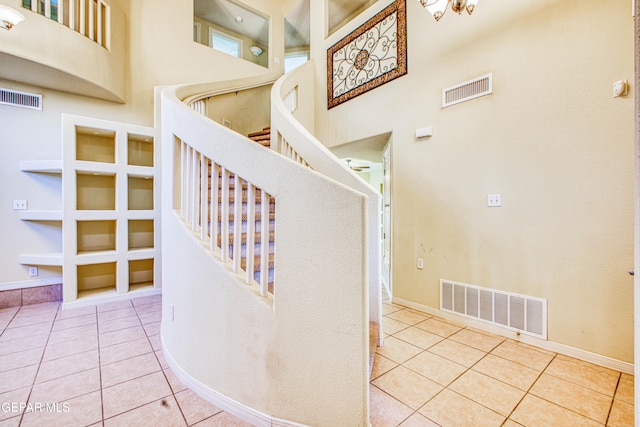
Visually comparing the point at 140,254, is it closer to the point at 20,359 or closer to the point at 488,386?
the point at 20,359

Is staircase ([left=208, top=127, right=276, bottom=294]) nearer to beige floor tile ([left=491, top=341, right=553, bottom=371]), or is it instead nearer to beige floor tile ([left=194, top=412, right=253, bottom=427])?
beige floor tile ([left=194, top=412, right=253, bottom=427])

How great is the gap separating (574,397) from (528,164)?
5.62 ft

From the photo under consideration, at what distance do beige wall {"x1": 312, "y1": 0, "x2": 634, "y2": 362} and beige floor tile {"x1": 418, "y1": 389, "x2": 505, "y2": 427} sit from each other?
1200 millimetres

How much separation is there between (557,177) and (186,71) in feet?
17.3

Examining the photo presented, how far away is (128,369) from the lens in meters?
1.88

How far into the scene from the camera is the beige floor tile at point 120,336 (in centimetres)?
227

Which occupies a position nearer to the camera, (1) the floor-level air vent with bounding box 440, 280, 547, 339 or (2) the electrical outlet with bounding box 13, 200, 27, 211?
(1) the floor-level air vent with bounding box 440, 280, 547, 339

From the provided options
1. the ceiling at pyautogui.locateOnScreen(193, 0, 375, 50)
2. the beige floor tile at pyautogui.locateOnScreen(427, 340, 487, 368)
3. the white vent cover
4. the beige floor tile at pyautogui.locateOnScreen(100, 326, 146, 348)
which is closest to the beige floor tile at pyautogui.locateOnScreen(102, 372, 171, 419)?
the beige floor tile at pyautogui.locateOnScreen(100, 326, 146, 348)

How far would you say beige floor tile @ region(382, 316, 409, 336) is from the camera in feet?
8.28

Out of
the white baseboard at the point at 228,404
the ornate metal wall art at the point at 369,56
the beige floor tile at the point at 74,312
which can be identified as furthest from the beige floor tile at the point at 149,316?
the ornate metal wall art at the point at 369,56

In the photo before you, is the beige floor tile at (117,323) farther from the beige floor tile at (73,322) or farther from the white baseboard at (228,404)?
the white baseboard at (228,404)

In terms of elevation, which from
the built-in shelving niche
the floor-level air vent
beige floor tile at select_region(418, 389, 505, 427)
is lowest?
beige floor tile at select_region(418, 389, 505, 427)

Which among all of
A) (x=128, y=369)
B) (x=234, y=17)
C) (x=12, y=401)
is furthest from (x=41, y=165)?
(x=234, y=17)

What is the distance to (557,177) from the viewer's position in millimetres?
2123
